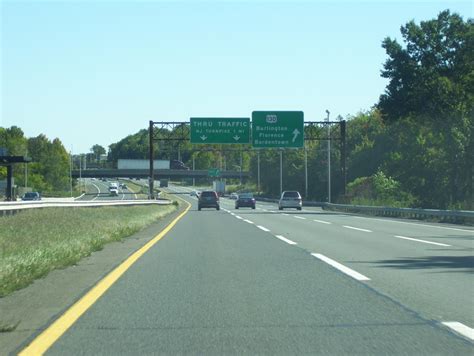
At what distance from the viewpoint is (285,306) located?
28.9 feet

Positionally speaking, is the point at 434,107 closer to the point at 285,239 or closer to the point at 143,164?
the point at 285,239

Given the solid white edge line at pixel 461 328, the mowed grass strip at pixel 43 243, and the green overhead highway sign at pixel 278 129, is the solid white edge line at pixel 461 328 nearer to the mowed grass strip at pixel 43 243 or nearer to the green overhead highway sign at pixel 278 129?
the mowed grass strip at pixel 43 243

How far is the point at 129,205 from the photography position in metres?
47.8

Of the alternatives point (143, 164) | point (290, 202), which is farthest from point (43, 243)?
point (143, 164)

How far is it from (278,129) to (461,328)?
47771 mm

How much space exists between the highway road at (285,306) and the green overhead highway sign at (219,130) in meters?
39.2

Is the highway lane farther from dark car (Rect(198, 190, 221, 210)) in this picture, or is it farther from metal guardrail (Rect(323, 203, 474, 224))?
dark car (Rect(198, 190, 221, 210))

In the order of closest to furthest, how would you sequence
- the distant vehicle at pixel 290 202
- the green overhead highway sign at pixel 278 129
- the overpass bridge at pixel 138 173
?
the green overhead highway sign at pixel 278 129, the distant vehicle at pixel 290 202, the overpass bridge at pixel 138 173

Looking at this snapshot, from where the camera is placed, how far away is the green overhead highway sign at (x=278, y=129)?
5456cm

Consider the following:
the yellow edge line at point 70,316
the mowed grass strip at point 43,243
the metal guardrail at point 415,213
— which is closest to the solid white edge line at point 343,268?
the yellow edge line at point 70,316

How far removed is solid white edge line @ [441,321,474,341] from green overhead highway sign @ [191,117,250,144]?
47.3m

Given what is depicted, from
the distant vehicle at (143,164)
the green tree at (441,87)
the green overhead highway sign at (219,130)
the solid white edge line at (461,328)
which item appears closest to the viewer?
the solid white edge line at (461,328)

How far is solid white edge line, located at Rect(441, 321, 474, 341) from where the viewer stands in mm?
7090

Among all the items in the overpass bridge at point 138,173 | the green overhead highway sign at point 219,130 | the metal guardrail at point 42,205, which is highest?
the green overhead highway sign at point 219,130
